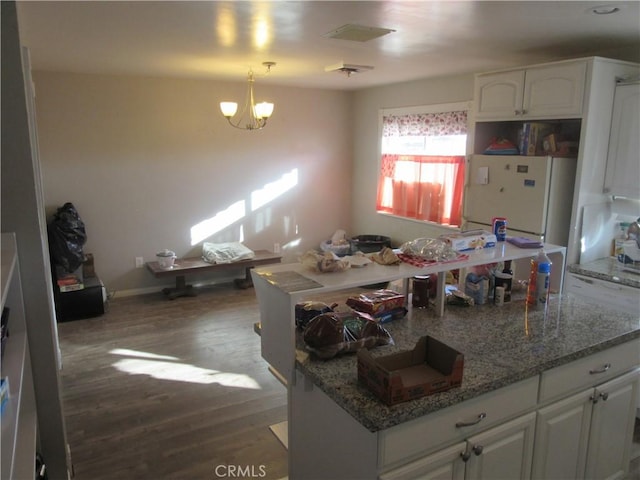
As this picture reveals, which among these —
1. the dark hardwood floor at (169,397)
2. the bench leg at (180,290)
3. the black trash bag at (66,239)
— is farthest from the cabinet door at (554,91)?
the black trash bag at (66,239)

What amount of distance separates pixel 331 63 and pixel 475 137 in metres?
1.34

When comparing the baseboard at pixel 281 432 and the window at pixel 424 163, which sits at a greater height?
the window at pixel 424 163

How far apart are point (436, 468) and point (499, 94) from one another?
2.85 meters

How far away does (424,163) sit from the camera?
534cm

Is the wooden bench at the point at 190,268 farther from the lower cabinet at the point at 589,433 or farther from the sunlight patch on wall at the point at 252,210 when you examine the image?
→ the lower cabinet at the point at 589,433

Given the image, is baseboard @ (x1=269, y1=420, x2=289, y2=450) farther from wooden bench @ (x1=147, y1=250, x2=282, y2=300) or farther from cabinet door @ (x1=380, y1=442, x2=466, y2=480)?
wooden bench @ (x1=147, y1=250, x2=282, y2=300)

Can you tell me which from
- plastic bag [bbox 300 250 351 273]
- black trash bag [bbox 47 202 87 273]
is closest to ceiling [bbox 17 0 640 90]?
plastic bag [bbox 300 250 351 273]

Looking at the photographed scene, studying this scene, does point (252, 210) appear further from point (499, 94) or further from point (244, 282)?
point (499, 94)

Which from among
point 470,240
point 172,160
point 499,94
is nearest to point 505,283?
point 470,240

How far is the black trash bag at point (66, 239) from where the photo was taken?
15.0 ft

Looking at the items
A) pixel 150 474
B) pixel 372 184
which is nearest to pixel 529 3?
pixel 150 474

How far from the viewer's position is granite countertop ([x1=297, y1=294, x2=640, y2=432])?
154cm

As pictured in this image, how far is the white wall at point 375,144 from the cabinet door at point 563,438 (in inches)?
126

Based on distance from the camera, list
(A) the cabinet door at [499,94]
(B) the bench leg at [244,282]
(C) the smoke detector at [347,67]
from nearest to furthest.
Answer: (A) the cabinet door at [499,94]
(C) the smoke detector at [347,67]
(B) the bench leg at [244,282]
